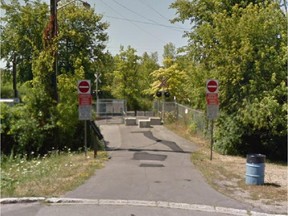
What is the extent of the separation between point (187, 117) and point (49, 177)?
16.7m

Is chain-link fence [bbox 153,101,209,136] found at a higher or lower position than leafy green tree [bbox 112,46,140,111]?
lower

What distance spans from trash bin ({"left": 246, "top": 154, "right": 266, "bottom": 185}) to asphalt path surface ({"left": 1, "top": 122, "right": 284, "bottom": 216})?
1.28 m

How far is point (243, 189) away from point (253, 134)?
781 cm

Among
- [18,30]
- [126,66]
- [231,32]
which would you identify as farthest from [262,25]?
[126,66]

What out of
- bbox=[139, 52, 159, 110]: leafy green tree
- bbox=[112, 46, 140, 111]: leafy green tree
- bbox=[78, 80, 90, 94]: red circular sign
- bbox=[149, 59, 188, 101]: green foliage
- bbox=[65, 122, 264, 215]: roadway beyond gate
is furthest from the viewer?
bbox=[139, 52, 159, 110]: leafy green tree

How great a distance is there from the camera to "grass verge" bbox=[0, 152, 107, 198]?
7473mm

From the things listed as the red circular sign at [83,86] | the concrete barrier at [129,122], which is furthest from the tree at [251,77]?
the concrete barrier at [129,122]

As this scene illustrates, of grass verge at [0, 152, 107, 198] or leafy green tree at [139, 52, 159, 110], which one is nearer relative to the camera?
grass verge at [0, 152, 107, 198]

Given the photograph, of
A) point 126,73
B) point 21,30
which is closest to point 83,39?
point 21,30

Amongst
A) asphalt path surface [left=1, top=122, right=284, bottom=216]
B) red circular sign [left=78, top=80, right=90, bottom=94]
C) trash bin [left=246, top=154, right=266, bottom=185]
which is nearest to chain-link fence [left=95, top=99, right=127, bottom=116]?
red circular sign [left=78, top=80, right=90, bottom=94]

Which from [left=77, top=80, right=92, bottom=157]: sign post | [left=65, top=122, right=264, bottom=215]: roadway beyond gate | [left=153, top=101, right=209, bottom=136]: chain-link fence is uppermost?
[left=77, top=80, right=92, bottom=157]: sign post

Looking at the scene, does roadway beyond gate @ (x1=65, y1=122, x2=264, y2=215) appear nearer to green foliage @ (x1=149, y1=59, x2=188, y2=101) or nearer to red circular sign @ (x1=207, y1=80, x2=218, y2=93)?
red circular sign @ (x1=207, y1=80, x2=218, y2=93)

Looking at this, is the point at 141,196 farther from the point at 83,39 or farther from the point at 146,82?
the point at 146,82

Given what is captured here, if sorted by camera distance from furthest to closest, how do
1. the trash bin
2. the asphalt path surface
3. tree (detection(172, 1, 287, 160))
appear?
tree (detection(172, 1, 287, 160)) → the trash bin → the asphalt path surface
